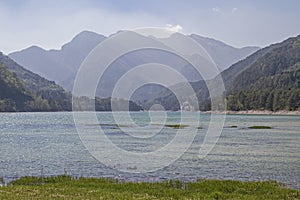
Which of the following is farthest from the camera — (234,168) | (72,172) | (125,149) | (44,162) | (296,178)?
(125,149)

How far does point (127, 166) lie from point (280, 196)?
25.7 m

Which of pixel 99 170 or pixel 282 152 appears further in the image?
pixel 282 152

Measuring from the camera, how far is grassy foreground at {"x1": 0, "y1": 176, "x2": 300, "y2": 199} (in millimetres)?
28316

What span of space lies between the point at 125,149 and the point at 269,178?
35382mm

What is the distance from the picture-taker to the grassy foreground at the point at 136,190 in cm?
2832

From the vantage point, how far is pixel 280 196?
30297mm

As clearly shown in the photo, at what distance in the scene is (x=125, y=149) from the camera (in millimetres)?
73812

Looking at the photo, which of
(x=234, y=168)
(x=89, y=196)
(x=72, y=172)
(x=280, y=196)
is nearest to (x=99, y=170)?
(x=72, y=172)

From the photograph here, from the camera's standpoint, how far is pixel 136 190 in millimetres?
32969

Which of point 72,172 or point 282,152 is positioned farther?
point 282,152

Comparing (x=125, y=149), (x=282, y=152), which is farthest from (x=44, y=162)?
(x=282, y=152)

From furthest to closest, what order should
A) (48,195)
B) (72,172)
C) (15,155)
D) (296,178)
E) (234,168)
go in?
(15,155) → (234,168) → (72,172) → (296,178) → (48,195)

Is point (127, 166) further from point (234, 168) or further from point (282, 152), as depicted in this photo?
point (282, 152)

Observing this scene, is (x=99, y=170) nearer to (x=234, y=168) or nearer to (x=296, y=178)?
(x=234, y=168)
